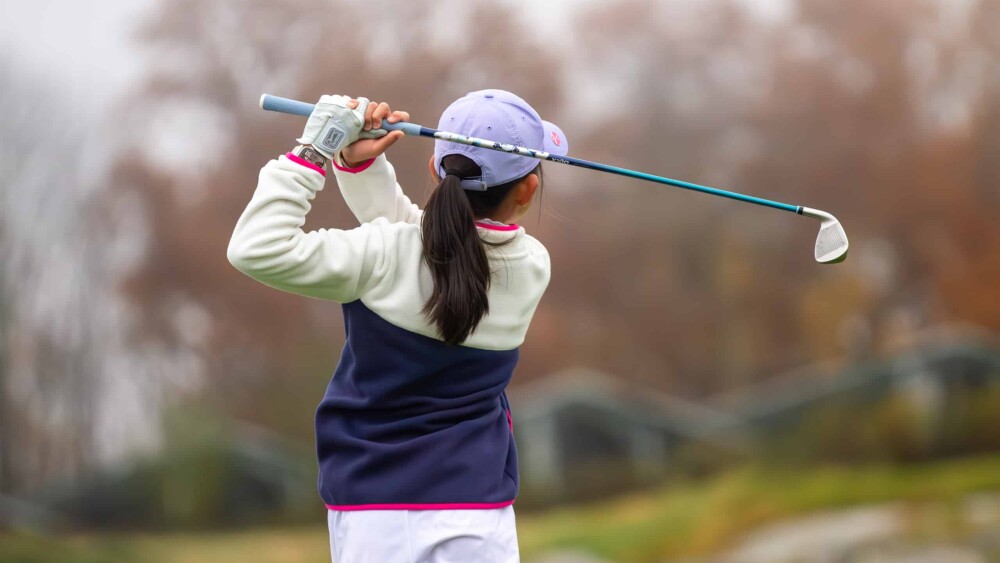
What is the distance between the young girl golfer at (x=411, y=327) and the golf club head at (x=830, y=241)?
596 mm

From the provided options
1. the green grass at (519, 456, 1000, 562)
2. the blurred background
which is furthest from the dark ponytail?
the green grass at (519, 456, 1000, 562)

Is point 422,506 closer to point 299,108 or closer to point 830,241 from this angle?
point 299,108

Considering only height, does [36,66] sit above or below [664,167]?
above

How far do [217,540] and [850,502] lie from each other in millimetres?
2176

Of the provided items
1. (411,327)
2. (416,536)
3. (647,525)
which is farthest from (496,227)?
(647,525)

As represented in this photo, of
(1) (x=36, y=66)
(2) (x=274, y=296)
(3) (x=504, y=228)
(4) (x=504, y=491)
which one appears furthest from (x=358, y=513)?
(1) (x=36, y=66)

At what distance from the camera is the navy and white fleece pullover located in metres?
1.43

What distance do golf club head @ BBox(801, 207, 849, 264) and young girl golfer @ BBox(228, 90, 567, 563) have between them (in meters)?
0.60

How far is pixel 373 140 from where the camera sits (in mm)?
1572

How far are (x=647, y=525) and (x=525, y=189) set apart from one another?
2508 millimetres

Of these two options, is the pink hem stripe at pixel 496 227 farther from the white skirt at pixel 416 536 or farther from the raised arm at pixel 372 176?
the white skirt at pixel 416 536

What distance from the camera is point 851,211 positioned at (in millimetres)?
3910

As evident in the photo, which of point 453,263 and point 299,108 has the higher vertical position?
point 299,108

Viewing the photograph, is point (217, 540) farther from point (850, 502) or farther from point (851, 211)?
point (851, 211)
